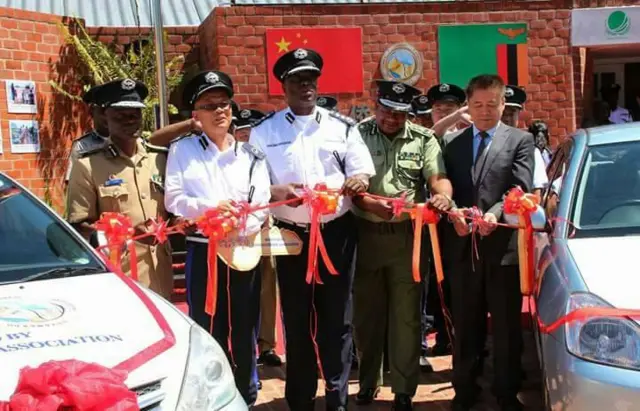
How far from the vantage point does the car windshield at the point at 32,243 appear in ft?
10.4

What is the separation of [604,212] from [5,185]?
10.1ft

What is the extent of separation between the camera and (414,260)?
4371 millimetres

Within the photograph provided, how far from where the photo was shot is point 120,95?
4246 mm

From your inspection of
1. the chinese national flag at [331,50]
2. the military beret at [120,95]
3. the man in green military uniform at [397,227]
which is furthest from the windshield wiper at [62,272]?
the chinese national flag at [331,50]

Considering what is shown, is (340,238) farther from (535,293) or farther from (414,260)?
(535,293)

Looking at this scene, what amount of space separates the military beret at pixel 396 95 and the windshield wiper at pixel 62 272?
2065 millimetres

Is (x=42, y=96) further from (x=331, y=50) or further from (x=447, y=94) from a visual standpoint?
(x=447, y=94)

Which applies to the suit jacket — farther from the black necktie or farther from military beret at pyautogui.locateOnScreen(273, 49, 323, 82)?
military beret at pyautogui.locateOnScreen(273, 49, 323, 82)

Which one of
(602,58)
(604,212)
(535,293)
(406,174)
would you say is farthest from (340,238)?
(602,58)

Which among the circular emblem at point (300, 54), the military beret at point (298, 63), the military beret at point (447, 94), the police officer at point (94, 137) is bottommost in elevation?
the police officer at point (94, 137)

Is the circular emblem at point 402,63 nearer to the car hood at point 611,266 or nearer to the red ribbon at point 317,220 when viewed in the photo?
the red ribbon at point 317,220

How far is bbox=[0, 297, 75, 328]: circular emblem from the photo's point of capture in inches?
104

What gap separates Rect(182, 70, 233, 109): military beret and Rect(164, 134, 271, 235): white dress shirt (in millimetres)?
226

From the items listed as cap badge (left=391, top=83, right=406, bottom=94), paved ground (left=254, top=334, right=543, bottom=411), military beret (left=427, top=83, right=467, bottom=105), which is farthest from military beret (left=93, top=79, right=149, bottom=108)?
military beret (left=427, top=83, right=467, bottom=105)
